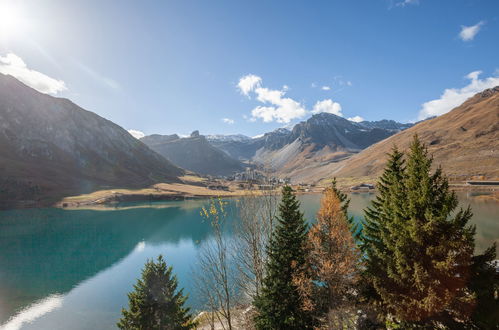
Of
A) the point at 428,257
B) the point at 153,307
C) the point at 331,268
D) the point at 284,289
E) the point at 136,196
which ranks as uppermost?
the point at 428,257

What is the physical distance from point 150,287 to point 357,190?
188870 mm

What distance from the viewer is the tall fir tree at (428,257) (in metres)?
11.5

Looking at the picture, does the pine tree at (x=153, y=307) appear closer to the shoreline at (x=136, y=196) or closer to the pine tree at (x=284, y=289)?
the pine tree at (x=284, y=289)

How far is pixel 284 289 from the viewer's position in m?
17.9

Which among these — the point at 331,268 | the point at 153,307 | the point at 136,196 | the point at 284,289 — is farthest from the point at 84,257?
the point at 136,196

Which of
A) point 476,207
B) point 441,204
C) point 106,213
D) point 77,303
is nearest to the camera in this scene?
point 441,204

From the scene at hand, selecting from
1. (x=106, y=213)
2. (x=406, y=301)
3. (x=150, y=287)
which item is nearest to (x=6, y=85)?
(x=106, y=213)

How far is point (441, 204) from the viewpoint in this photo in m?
12.4

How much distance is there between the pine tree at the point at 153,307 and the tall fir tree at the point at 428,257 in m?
13.3

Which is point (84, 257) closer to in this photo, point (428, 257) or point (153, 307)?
point (153, 307)

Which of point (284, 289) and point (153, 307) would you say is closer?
point (153, 307)

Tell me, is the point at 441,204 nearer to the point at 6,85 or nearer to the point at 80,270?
the point at 80,270

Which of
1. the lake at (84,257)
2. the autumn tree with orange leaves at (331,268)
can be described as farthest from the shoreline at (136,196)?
the autumn tree with orange leaves at (331,268)

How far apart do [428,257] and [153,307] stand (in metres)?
16.9
